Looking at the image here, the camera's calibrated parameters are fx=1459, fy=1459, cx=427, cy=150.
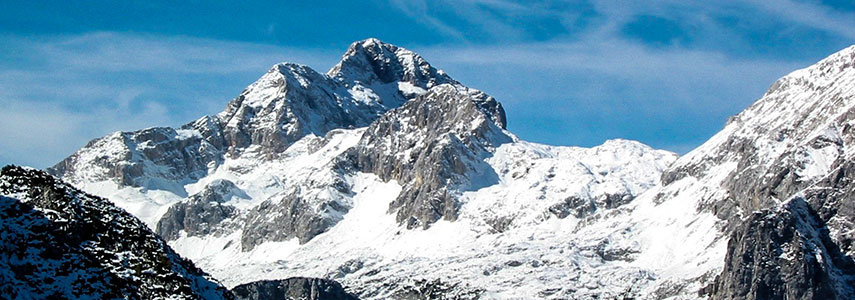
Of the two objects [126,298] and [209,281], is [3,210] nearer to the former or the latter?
[126,298]

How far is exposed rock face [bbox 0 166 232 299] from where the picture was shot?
118 metres

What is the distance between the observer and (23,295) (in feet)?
371

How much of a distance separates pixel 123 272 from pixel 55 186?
11.0 m

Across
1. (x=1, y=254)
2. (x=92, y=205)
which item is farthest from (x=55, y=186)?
(x=1, y=254)

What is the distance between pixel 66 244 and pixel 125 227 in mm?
7106

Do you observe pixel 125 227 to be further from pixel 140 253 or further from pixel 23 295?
pixel 23 295

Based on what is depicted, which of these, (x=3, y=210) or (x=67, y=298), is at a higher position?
(x=3, y=210)

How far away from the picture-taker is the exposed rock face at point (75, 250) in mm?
117625

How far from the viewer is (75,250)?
123m

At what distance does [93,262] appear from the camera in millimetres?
123062

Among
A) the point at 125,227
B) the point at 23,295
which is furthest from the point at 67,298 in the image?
the point at 125,227

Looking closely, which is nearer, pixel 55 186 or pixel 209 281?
pixel 55 186

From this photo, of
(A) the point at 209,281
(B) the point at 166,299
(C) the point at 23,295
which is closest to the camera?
(C) the point at 23,295

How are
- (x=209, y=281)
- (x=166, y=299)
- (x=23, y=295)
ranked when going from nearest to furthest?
(x=23, y=295), (x=166, y=299), (x=209, y=281)
